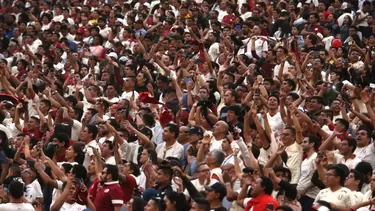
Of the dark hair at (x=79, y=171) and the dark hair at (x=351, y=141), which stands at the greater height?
the dark hair at (x=351, y=141)

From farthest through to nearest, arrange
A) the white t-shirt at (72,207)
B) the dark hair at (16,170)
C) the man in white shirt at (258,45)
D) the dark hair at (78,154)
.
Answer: the man in white shirt at (258,45), the dark hair at (78,154), the dark hair at (16,170), the white t-shirt at (72,207)

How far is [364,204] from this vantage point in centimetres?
1360

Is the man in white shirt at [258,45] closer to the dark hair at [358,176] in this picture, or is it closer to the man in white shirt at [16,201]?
the dark hair at [358,176]

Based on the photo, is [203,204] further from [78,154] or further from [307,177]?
[78,154]

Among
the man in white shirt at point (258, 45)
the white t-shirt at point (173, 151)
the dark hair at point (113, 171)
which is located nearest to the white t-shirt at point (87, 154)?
the white t-shirt at point (173, 151)

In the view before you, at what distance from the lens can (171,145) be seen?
1681 cm

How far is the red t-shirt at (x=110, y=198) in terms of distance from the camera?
14664 millimetres

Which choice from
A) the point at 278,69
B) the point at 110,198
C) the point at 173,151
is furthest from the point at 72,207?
the point at 278,69

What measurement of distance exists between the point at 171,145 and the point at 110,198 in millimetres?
2303

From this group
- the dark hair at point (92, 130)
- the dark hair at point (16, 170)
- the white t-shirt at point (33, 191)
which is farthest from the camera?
the dark hair at point (92, 130)

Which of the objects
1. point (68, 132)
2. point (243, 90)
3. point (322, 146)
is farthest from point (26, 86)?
point (322, 146)

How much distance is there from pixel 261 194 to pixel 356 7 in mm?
13909

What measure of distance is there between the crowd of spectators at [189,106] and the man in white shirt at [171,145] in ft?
0.07

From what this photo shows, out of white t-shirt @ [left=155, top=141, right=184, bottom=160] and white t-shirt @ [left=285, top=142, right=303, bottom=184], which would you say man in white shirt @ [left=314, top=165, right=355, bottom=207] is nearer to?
white t-shirt @ [left=285, top=142, right=303, bottom=184]
